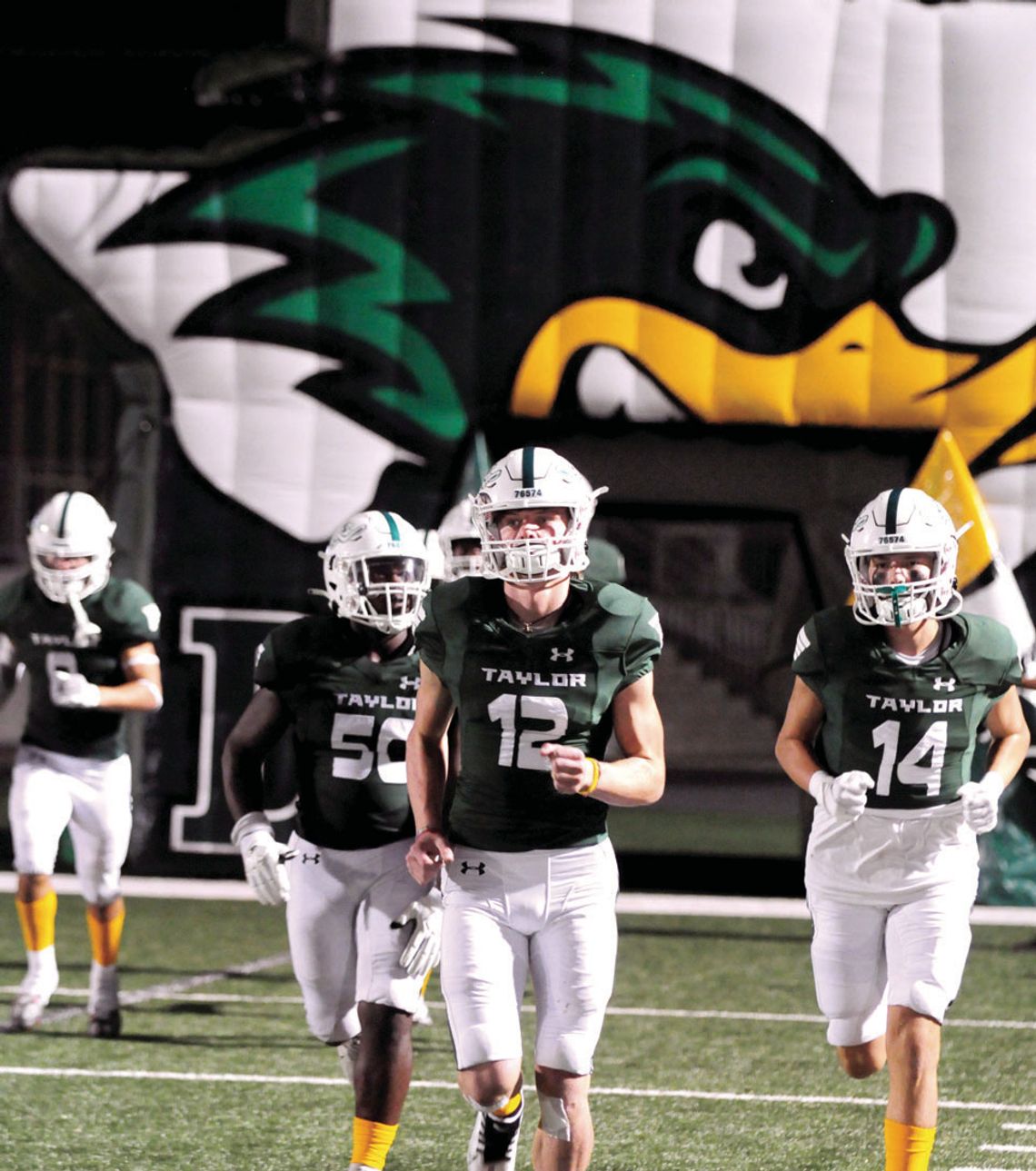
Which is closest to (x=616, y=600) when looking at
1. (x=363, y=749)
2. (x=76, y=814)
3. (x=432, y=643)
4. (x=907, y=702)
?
(x=432, y=643)

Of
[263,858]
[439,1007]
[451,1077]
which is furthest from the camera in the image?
[439,1007]

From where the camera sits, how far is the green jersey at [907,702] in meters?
4.51

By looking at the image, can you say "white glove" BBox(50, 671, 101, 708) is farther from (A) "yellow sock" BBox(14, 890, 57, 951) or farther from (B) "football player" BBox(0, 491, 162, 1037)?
(A) "yellow sock" BBox(14, 890, 57, 951)

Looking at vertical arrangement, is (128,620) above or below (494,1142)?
above

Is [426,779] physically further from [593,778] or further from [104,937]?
[104,937]

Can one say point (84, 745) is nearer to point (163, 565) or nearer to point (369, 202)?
point (163, 565)

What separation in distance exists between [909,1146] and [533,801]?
1.15 m

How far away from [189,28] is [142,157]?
193 inches

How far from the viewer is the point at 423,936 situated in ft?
14.6

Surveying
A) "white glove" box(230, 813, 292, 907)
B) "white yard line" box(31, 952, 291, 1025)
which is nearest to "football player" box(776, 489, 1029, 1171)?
"white glove" box(230, 813, 292, 907)

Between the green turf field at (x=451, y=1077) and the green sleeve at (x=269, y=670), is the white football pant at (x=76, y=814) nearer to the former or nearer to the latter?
the green turf field at (x=451, y=1077)

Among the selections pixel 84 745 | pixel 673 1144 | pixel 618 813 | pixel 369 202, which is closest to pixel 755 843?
pixel 618 813

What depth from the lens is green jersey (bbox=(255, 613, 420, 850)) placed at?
15.6ft

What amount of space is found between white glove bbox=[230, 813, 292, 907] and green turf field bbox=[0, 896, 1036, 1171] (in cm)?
73
